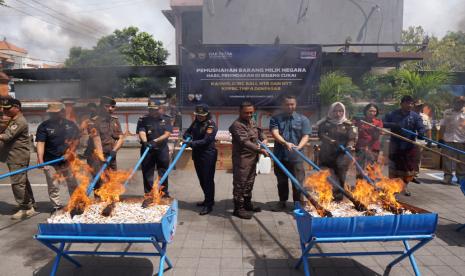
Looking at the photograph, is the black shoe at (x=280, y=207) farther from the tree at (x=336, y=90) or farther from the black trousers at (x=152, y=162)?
the tree at (x=336, y=90)

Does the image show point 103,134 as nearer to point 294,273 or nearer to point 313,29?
point 294,273

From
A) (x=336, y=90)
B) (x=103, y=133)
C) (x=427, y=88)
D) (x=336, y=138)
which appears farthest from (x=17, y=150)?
(x=427, y=88)

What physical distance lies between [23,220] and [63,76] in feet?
28.2

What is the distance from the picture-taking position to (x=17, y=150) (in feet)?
→ 16.3

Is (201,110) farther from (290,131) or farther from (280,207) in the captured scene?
(280,207)

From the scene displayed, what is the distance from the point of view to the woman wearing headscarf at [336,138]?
4.89m

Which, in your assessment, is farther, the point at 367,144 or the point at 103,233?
the point at 367,144

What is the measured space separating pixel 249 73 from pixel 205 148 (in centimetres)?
434

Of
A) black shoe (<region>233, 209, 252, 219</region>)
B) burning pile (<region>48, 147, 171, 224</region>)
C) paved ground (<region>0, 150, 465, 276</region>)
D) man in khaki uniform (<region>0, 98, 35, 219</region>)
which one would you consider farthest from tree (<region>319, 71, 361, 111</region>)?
man in khaki uniform (<region>0, 98, 35, 219</region>)

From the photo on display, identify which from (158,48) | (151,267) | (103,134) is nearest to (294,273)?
(151,267)

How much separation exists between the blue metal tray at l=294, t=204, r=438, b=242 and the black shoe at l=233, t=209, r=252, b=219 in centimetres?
232

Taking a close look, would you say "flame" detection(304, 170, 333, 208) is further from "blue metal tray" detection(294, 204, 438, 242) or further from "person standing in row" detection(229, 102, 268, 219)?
"person standing in row" detection(229, 102, 268, 219)

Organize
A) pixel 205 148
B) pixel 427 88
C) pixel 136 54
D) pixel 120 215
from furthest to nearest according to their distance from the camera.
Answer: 1. pixel 136 54
2. pixel 427 88
3. pixel 205 148
4. pixel 120 215

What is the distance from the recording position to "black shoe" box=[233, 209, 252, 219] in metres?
4.91
